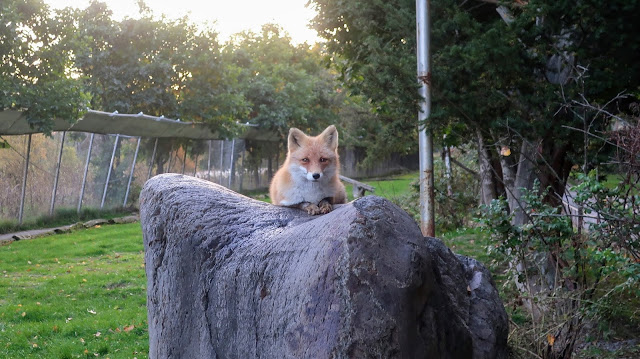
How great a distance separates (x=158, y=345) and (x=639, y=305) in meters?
4.90

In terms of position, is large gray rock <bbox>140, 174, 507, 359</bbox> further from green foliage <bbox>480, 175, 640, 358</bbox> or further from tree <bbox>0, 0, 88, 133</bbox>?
tree <bbox>0, 0, 88, 133</bbox>

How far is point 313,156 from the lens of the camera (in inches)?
225

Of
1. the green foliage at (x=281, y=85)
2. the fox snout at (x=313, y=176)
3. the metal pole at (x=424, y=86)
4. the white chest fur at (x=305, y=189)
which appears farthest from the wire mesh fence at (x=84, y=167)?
the fox snout at (x=313, y=176)

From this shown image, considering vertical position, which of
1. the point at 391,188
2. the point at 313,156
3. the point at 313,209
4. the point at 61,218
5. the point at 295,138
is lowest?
the point at 313,209

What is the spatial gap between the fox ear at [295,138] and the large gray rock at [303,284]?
0.93 metres

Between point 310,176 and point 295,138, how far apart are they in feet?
2.31

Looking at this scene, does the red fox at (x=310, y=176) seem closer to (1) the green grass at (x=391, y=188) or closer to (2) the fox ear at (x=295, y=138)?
(2) the fox ear at (x=295, y=138)

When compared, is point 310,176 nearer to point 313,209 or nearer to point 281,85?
point 313,209

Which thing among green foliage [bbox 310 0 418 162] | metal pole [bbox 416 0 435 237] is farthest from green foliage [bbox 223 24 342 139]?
metal pole [bbox 416 0 435 237]

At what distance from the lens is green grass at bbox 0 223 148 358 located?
26.3 feet

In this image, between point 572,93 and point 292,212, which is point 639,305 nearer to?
point 572,93

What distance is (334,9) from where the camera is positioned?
35.5 ft

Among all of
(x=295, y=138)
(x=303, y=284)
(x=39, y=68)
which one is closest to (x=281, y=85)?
(x=39, y=68)

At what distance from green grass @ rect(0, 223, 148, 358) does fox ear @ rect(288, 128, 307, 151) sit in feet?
11.4
